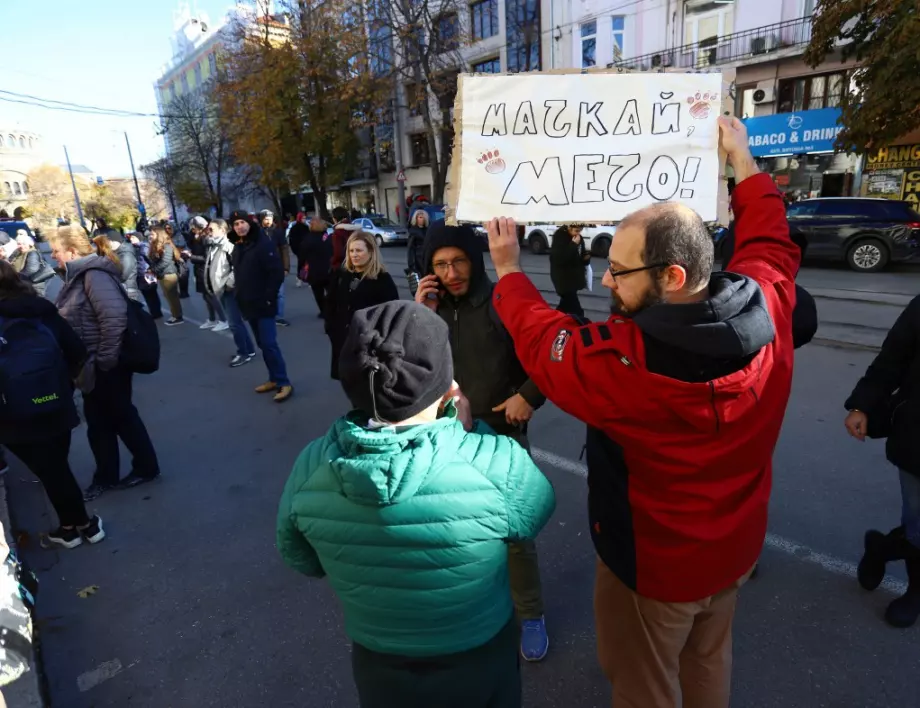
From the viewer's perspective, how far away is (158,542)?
3619 mm

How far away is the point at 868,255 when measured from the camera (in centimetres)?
1259

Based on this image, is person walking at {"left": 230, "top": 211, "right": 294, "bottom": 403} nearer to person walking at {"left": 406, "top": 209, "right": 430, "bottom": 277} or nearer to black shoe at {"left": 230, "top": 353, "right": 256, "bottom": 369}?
black shoe at {"left": 230, "top": 353, "right": 256, "bottom": 369}

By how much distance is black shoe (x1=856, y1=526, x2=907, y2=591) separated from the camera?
2.61 meters

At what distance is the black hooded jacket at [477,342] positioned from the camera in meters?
2.41

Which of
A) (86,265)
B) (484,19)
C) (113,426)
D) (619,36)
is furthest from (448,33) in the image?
(113,426)

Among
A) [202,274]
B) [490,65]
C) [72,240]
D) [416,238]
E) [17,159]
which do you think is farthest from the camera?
[17,159]

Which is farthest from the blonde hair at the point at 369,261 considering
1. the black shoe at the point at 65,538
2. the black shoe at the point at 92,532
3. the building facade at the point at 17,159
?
the building facade at the point at 17,159

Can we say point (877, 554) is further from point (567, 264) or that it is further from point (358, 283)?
point (567, 264)

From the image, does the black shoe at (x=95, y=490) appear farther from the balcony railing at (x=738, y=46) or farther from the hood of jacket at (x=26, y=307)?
the balcony railing at (x=738, y=46)

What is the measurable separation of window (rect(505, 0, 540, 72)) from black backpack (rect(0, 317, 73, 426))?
25.0m

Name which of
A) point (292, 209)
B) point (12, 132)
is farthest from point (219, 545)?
point (12, 132)

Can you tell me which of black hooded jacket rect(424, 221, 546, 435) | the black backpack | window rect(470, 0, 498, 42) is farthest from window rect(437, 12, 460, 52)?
black hooded jacket rect(424, 221, 546, 435)

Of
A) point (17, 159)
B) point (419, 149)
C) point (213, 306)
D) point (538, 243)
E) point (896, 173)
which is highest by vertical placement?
point (17, 159)

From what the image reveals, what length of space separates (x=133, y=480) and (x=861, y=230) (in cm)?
1450
